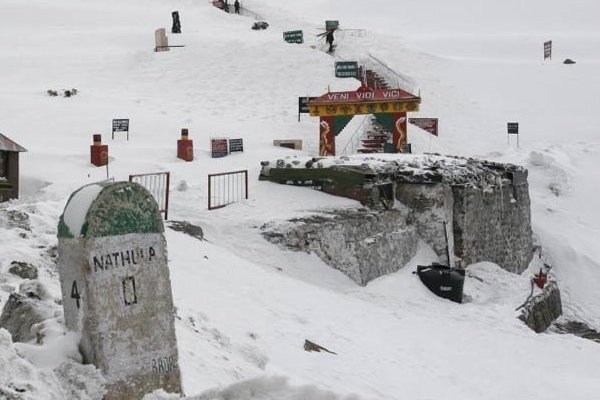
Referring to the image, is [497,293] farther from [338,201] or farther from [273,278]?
[273,278]

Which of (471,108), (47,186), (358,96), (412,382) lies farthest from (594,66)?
(412,382)

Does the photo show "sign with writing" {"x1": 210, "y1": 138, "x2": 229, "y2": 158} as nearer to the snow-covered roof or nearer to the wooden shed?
the wooden shed

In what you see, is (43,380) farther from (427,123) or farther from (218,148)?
(427,123)

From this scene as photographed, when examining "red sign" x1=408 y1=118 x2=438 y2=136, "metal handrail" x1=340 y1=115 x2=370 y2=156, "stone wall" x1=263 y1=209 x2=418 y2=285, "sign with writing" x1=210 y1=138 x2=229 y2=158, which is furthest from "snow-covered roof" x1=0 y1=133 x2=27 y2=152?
"red sign" x1=408 y1=118 x2=438 y2=136

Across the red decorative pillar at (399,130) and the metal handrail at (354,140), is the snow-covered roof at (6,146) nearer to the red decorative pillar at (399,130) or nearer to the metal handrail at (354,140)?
the red decorative pillar at (399,130)

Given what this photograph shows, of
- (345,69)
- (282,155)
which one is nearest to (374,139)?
(282,155)

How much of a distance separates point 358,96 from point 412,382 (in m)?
14.1

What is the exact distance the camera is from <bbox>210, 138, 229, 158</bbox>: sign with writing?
23.3m

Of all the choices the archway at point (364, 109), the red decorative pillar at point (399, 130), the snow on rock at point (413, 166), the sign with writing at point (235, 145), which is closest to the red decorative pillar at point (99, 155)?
the sign with writing at point (235, 145)

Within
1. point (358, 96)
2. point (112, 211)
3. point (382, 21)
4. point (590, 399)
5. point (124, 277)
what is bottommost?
point (590, 399)

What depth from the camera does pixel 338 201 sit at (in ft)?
52.7

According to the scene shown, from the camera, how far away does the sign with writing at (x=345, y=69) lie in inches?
1239

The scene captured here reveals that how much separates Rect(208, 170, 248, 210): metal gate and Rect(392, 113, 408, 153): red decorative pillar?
20.6ft

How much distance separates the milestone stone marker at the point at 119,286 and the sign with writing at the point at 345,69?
26398mm
